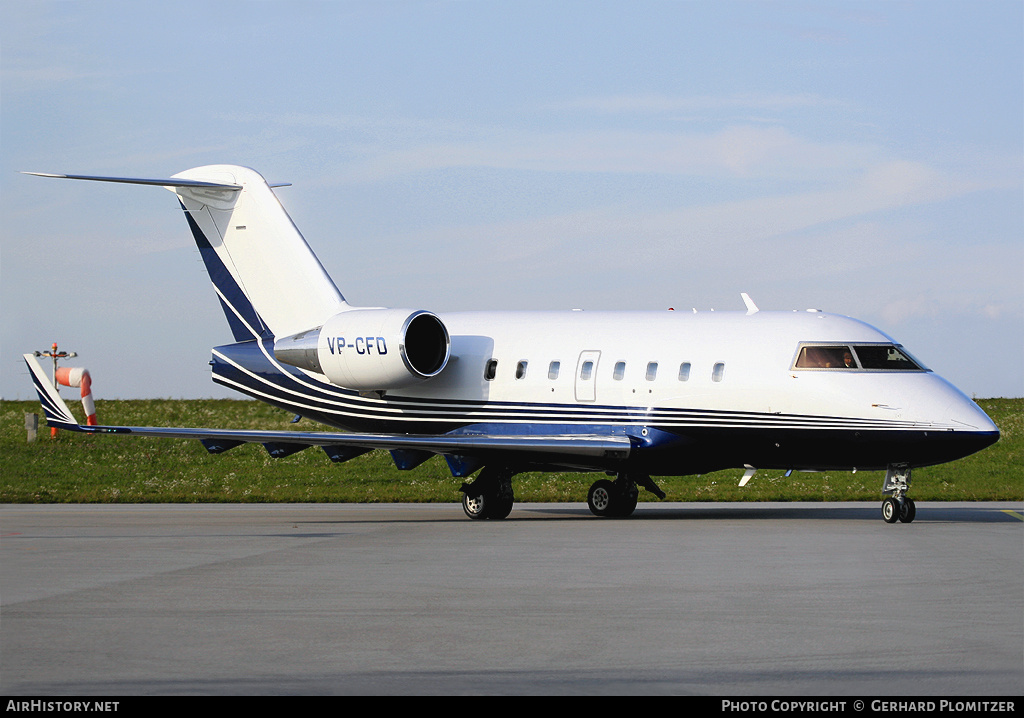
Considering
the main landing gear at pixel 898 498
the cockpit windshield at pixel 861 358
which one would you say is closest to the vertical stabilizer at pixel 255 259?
the cockpit windshield at pixel 861 358

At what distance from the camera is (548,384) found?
80.0ft

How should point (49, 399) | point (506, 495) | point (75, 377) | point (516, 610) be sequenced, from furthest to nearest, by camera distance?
point (75, 377)
point (506, 495)
point (49, 399)
point (516, 610)

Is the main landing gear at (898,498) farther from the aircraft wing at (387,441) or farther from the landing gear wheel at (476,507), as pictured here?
the landing gear wheel at (476,507)

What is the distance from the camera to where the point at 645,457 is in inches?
896

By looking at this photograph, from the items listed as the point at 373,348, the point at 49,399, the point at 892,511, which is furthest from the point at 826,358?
the point at 49,399

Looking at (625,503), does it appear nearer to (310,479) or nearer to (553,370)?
(553,370)

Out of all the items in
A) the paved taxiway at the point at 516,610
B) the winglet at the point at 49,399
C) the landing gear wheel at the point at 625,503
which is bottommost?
the landing gear wheel at the point at 625,503

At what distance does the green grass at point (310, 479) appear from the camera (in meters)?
32.0

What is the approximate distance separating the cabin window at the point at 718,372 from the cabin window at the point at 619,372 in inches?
71.3

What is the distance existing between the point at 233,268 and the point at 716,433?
1142 cm

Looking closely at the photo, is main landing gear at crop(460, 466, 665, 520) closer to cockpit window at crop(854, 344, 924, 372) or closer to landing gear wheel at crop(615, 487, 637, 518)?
landing gear wheel at crop(615, 487, 637, 518)

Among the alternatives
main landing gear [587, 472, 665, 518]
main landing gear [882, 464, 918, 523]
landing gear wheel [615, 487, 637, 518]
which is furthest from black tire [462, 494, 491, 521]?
main landing gear [882, 464, 918, 523]

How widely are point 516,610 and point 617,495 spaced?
13457 millimetres
